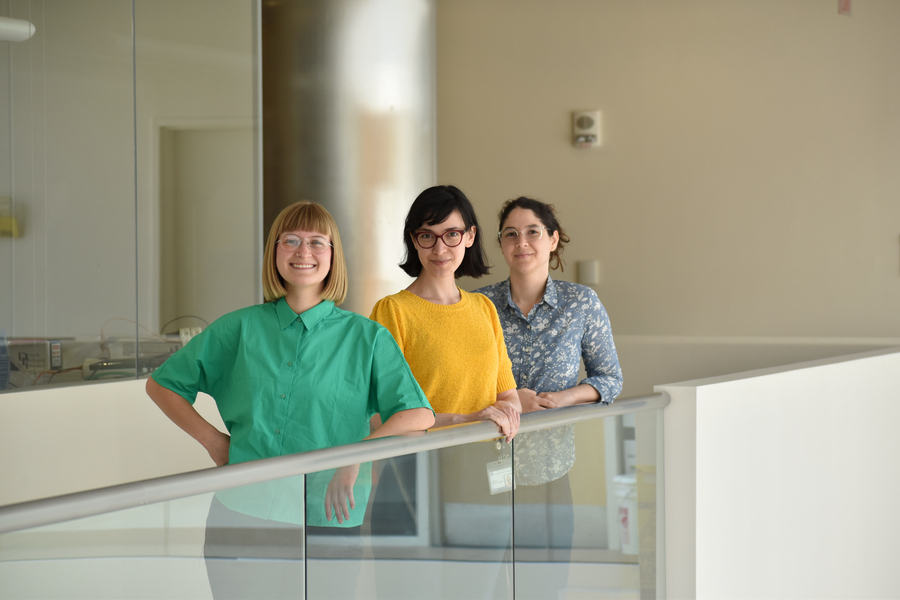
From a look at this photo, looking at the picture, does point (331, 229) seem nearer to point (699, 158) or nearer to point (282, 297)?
point (282, 297)

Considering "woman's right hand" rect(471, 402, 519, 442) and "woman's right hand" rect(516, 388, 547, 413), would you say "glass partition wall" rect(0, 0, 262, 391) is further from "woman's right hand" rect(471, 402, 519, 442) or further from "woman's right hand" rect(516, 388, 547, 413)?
"woman's right hand" rect(471, 402, 519, 442)

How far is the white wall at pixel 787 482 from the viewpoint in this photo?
2.55 m

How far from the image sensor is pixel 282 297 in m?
1.83

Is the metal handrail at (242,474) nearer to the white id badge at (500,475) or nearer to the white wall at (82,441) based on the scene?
the white id badge at (500,475)

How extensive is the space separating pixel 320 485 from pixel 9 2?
2.80 m

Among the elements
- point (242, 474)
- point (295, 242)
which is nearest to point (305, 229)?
point (295, 242)

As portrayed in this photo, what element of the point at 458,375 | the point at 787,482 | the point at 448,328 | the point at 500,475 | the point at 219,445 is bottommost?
the point at 787,482

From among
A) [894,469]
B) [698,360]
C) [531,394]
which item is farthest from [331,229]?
[698,360]

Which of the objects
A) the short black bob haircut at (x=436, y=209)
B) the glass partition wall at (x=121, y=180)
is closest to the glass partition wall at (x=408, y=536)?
the short black bob haircut at (x=436, y=209)

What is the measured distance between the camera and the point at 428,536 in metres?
1.90

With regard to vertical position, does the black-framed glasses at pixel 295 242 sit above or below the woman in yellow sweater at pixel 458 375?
above

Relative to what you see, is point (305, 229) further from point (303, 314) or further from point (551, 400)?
point (551, 400)

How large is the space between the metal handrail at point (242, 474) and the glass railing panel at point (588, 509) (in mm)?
139

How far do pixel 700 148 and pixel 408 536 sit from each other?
3.65 meters
